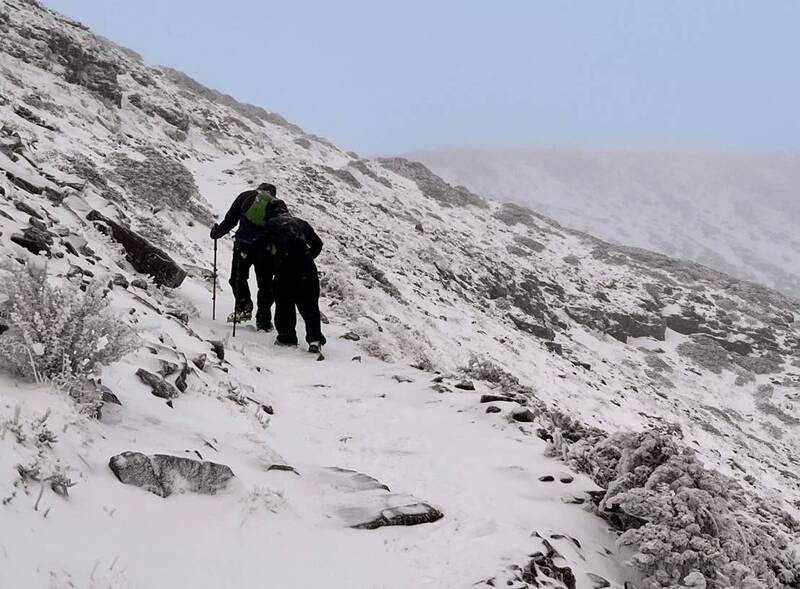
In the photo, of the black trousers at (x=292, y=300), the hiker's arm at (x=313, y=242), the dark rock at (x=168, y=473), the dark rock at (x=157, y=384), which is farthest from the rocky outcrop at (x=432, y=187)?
the dark rock at (x=168, y=473)

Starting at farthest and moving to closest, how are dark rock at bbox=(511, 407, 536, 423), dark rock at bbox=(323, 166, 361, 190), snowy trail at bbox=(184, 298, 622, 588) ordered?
1. dark rock at bbox=(323, 166, 361, 190)
2. dark rock at bbox=(511, 407, 536, 423)
3. snowy trail at bbox=(184, 298, 622, 588)

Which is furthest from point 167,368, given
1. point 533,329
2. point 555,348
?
point 533,329

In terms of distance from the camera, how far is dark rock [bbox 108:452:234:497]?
3.08m

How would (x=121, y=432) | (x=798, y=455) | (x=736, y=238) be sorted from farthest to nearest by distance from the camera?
(x=736, y=238)
(x=798, y=455)
(x=121, y=432)

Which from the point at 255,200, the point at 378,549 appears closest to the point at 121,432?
the point at 378,549

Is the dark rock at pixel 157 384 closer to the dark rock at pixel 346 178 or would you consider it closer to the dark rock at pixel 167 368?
the dark rock at pixel 167 368

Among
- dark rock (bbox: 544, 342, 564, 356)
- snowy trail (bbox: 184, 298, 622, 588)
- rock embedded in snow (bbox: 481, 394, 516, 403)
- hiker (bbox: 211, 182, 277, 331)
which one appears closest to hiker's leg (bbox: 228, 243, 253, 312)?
hiker (bbox: 211, 182, 277, 331)

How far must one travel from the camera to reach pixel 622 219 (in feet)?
289

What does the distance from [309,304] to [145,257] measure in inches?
94.4

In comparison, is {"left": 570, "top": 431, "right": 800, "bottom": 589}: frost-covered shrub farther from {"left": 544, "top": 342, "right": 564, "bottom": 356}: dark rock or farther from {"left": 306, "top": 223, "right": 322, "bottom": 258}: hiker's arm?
{"left": 544, "top": 342, "right": 564, "bottom": 356}: dark rock

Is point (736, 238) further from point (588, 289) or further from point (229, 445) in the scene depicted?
point (229, 445)

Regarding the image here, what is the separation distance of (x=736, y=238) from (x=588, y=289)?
63683mm

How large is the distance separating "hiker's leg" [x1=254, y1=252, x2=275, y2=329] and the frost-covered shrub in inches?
222

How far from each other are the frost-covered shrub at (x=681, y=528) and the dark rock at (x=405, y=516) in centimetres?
116
